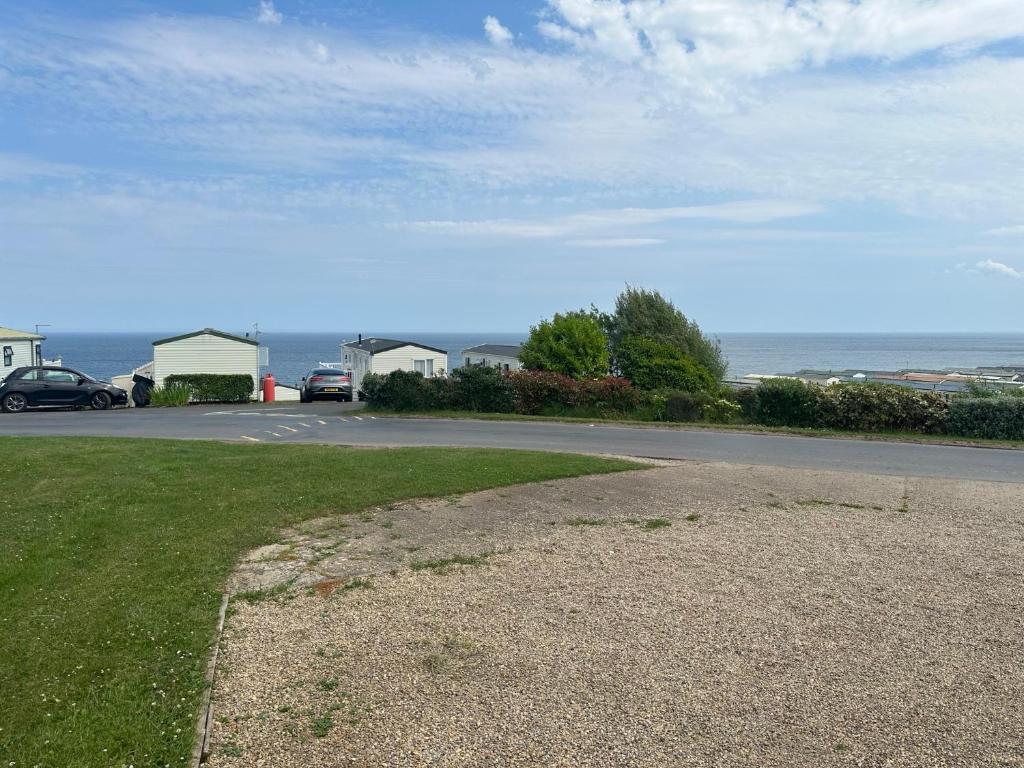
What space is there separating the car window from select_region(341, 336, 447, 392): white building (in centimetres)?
1400

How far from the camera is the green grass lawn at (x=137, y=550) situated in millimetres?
4453

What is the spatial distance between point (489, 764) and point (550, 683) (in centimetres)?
99

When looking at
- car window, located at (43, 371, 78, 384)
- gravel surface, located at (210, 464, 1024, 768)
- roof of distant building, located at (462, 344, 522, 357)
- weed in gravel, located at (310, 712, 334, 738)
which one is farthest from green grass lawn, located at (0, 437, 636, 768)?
roof of distant building, located at (462, 344, 522, 357)

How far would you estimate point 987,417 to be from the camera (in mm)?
18641

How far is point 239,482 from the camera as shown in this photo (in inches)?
432

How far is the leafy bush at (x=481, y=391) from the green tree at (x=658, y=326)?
802 inches

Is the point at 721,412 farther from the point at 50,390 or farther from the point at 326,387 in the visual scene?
the point at 50,390

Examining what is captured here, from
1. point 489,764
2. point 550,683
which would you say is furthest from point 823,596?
point 489,764

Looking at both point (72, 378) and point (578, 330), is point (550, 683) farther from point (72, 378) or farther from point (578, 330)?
point (578, 330)

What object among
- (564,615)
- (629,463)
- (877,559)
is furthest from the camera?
(629,463)

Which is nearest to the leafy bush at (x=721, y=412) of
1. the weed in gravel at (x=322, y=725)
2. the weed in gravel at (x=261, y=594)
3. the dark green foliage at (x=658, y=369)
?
the dark green foliage at (x=658, y=369)

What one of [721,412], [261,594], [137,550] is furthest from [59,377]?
[261,594]

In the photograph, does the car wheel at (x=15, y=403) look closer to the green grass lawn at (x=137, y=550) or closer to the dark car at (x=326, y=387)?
the dark car at (x=326, y=387)

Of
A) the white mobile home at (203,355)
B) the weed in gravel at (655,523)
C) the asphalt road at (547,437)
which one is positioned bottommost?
the weed in gravel at (655,523)
